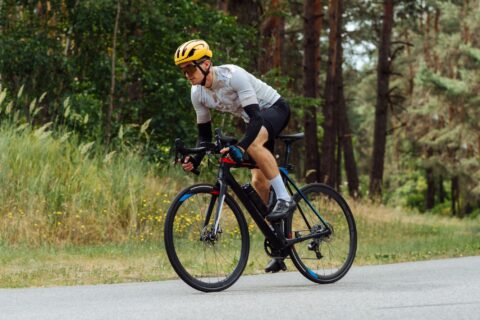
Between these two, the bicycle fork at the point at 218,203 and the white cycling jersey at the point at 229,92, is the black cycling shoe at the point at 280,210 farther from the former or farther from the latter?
the white cycling jersey at the point at 229,92

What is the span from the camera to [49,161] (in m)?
14.8

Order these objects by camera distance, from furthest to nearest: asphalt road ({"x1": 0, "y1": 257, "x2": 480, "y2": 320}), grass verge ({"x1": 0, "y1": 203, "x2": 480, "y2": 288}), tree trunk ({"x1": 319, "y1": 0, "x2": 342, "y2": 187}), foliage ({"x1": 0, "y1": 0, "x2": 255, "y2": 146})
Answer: tree trunk ({"x1": 319, "y1": 0, "x2": 342, "y2": 187}), foliage ({"x1": 0, "y1": 0, "x2": 255, "y2": 146}), grass verge ({"x1": 0, "y1": 203, "x2": 480, "y2": 288}), asphalt road ({"x1": 0, "y1": 257, "x2": 480, "y2": 320})

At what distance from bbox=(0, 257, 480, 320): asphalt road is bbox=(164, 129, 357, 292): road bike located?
18cm

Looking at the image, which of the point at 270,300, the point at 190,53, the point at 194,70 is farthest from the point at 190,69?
the point at 270,300

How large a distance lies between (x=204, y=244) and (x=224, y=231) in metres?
0.20

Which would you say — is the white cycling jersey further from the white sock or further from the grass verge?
the grass verge

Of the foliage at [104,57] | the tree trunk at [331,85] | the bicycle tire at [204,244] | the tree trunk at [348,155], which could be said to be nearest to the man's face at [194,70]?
the bicycle tire at [204,244]

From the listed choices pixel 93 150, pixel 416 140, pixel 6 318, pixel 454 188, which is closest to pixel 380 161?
pixel 416 140


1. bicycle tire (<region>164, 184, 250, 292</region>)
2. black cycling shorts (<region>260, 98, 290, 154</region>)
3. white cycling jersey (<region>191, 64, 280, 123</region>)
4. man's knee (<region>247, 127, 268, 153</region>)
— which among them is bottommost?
bicycle tire (<region>164, 184, 250, 292</region>)

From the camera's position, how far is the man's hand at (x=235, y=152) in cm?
828

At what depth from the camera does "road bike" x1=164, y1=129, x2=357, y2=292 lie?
8.16 meters

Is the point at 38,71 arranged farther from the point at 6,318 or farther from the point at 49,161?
the point at 6,318

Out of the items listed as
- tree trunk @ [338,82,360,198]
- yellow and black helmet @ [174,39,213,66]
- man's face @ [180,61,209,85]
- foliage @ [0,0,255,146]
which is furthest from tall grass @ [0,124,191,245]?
tree trunk @ [338,82,360,198]

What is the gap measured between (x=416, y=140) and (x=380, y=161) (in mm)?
10412
